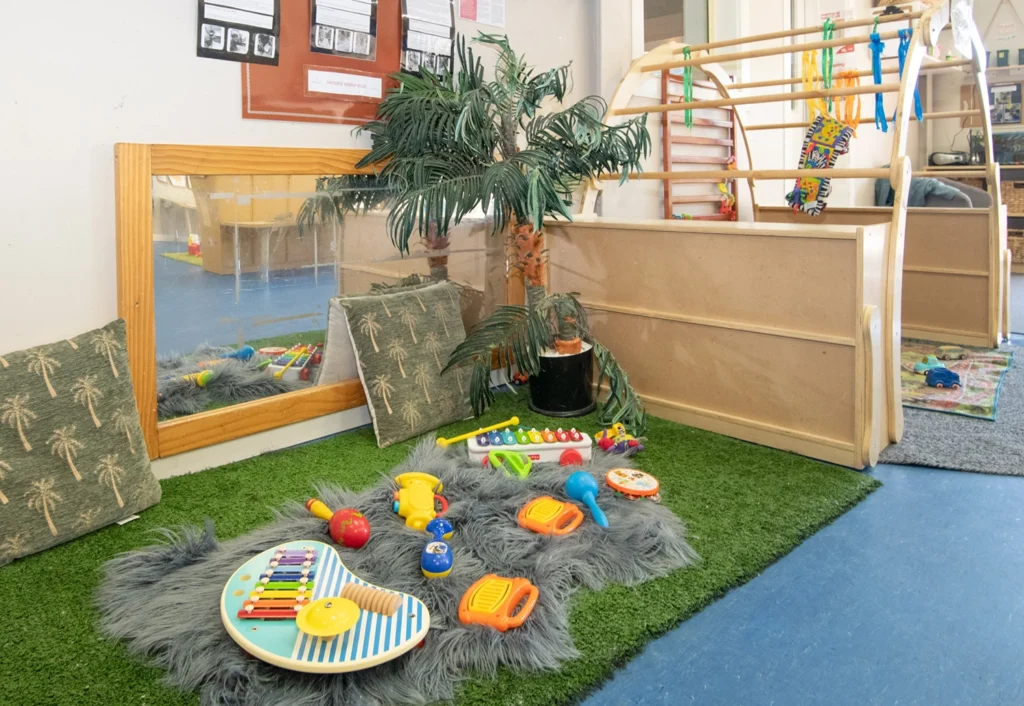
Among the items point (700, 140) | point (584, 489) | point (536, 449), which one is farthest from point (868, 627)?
point (700, 140)

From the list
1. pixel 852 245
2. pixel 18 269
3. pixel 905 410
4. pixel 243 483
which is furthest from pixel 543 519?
pixel 905 410

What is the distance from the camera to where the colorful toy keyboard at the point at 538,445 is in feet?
7.16

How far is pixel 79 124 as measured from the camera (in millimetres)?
1870

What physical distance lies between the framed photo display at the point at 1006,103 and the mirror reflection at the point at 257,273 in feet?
17.1

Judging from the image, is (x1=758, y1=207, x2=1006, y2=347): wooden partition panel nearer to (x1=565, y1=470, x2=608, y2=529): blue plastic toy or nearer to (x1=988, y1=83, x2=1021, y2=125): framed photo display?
(x1=565, y1=470, x2=608, y2=529): blue plastic toy

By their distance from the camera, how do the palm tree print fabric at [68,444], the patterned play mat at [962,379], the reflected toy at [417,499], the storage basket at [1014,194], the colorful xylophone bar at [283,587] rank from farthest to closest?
the storage basket at [1014,194], the patterned play mat at [962,379], the reflected toy at [417,499], the palm tree print fabric at [68,444], the colorful xylophone bar at [283,587]

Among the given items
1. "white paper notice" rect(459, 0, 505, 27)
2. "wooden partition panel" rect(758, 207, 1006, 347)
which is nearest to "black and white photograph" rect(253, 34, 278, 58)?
"white paper notice" rect(459, 0, 505, 27)

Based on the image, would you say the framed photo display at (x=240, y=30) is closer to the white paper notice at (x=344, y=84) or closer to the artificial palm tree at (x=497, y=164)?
the white paper notice at (x=344, y=84)

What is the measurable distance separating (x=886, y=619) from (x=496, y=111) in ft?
5.93

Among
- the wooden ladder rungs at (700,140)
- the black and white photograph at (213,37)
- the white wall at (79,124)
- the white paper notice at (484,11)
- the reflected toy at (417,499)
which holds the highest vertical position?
the white paper notice at (484,11)

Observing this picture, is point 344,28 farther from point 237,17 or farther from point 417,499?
point 417,499

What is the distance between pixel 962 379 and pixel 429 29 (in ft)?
7.91

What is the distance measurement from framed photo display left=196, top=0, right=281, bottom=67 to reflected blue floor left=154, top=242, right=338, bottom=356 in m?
0.54

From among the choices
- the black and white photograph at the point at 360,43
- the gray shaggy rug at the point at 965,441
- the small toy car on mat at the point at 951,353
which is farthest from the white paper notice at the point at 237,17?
the small toy car on mat at the point at 951,353
